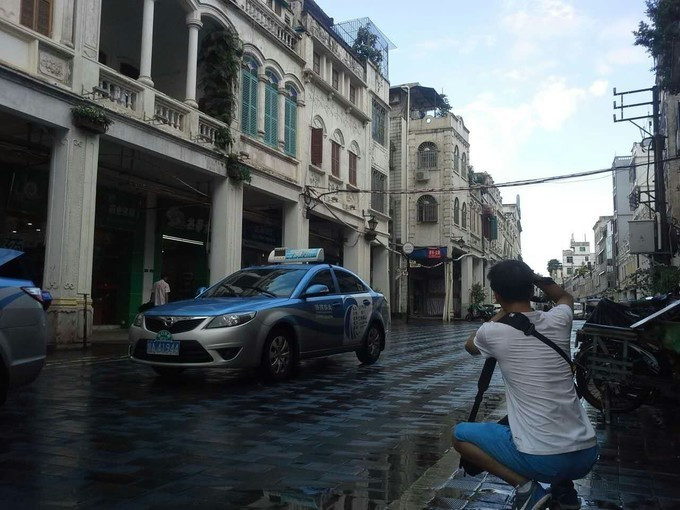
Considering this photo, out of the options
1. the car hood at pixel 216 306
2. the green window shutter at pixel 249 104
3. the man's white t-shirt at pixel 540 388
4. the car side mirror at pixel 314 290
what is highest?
the green window shutter at pixel 249 104

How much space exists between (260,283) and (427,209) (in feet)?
108

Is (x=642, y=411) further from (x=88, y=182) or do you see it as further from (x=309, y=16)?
(x=309, y=16)

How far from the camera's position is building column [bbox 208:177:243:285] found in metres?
17.8

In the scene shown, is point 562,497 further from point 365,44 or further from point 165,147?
point 365,44

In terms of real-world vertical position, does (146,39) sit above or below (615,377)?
above

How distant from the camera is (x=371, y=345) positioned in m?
10.9

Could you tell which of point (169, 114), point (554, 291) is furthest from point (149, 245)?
point (554, 291)

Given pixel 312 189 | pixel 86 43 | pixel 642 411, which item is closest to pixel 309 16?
pixel 312 189

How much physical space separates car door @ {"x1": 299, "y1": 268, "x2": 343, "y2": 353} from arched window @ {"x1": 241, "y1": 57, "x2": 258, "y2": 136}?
1063 centimetres

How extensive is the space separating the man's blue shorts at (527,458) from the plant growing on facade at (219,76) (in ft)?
52.2

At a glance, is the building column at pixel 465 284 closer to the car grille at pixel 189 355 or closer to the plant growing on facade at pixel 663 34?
the plant growing on facade at pixel 663 34

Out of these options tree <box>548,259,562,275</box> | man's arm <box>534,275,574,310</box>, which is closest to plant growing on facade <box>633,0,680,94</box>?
man's arm <box>534,275,574,310</box>

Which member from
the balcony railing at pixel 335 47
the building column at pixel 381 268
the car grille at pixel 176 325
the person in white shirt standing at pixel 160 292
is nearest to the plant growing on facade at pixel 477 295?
the building column at pixel 381 268

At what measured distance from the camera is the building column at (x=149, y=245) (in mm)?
18469
